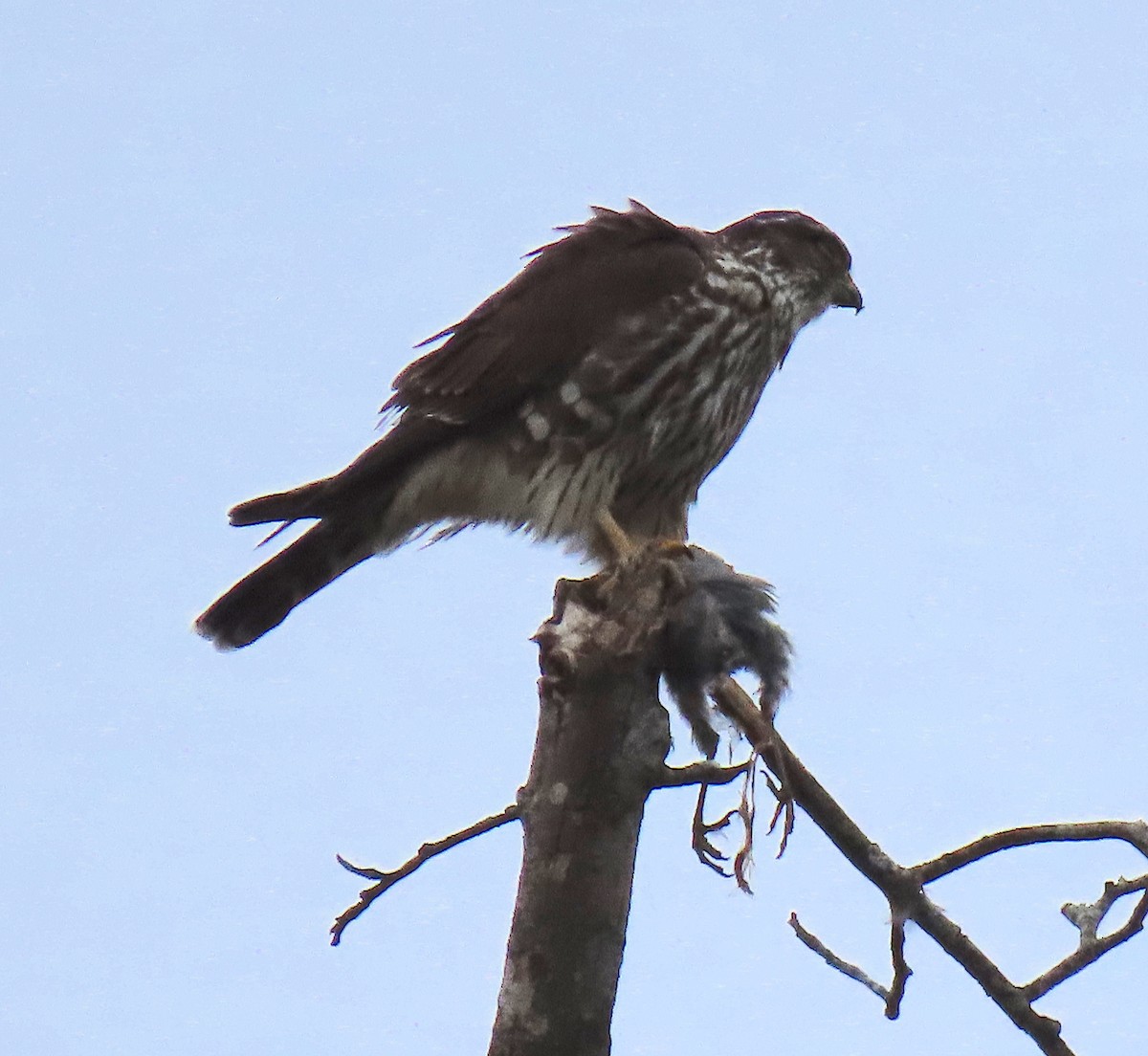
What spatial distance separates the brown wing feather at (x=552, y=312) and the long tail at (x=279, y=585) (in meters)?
0.36

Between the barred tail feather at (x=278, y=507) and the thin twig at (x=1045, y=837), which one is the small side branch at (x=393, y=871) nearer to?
the thin twig at (x=1045, y=837)

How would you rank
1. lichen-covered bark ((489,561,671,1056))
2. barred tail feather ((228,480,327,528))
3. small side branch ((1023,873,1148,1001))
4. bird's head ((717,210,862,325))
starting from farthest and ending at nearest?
1. bird's head ((717,210,862,325))
2. barred tail feather ((228,480,327,528))
3. small side branch ((1023,873,1148,1001))
4. lichen-covered bark ((489,561,671,1056))

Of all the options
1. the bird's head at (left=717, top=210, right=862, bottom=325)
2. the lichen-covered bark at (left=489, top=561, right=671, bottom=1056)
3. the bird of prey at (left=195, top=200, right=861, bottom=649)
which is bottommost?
the lichen-covered bark at (left=489, top=561, right=671, bottom=1056)

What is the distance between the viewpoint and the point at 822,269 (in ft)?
13.9

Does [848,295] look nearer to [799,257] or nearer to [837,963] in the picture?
[799,257]

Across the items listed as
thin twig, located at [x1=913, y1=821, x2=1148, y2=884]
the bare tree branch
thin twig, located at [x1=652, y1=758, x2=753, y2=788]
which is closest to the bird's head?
the bare tree branch

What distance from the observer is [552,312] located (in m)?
3.77

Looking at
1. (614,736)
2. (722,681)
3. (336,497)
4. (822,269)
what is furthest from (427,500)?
(614,736)

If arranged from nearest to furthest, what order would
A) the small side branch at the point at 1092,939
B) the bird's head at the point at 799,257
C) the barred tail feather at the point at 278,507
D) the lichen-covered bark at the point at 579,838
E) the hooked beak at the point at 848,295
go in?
the lichen-covered bark at the point at 579,838 < the small side branch at the point at 1092,939 < the barred tail feather at the point at 278,507 < the bird's head at the point at 799,257 < the hooked beak at the point at 848,295

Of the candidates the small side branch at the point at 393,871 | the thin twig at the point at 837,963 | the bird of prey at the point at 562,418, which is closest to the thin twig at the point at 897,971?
the thin twig at the point at 837,963

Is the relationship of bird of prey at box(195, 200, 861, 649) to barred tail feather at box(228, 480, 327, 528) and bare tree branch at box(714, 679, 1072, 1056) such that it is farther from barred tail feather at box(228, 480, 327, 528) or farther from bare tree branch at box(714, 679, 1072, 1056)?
bare tree branch at box(714, 679, 1072, 1056)

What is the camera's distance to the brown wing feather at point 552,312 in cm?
372

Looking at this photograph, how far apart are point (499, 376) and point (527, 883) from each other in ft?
5.98

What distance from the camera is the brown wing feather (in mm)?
3721
